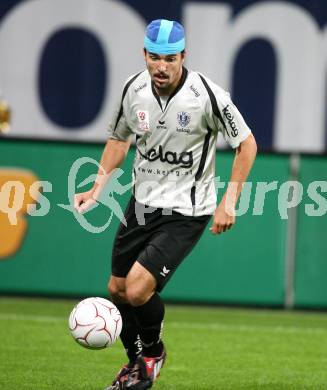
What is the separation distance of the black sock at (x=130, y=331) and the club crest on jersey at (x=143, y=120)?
117 centimetres

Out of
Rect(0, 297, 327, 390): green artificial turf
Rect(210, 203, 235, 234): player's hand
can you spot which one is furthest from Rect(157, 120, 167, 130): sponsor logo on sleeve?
Rect(0, 297, 327, 390): green artificial turf

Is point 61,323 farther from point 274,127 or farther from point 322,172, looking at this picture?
point 274,127

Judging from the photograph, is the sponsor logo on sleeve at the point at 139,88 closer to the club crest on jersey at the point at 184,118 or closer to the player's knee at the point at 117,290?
the club crest on jersey at the point at 184,118

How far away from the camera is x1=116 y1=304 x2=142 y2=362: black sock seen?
729cm

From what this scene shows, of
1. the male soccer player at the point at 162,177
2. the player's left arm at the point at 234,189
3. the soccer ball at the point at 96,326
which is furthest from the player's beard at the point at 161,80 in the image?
the soccer ball at the point at 96,326

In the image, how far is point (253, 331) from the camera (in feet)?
34.7

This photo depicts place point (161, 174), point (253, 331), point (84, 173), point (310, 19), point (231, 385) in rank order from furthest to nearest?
point (310, 19) → point (84, 173) → point (253, 331) → point (231, 385) → point (161, 174)

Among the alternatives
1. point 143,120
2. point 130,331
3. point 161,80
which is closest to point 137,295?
point 130,331

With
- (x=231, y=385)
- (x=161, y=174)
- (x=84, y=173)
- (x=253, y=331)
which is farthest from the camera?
(x=84, y=173)

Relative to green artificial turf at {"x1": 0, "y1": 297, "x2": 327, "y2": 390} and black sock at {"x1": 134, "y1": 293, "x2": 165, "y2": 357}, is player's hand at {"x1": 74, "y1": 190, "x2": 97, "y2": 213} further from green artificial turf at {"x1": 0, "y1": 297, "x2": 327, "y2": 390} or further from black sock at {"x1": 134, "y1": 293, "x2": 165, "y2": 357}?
green artificial turf at {"x1": 0, "y1": 297, "x2": 327, "y2": 390}

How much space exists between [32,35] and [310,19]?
360 cm

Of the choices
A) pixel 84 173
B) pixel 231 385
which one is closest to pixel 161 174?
pixel 231 385

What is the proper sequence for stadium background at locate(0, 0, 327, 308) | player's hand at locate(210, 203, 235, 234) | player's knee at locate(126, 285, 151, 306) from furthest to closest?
stadium background at locate(0, 0, 327, 308) < player's knee at locate(126, 285, 151, 306) < player's hand at locate(210, 203, 235, 234)

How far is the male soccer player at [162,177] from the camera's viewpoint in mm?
6922
